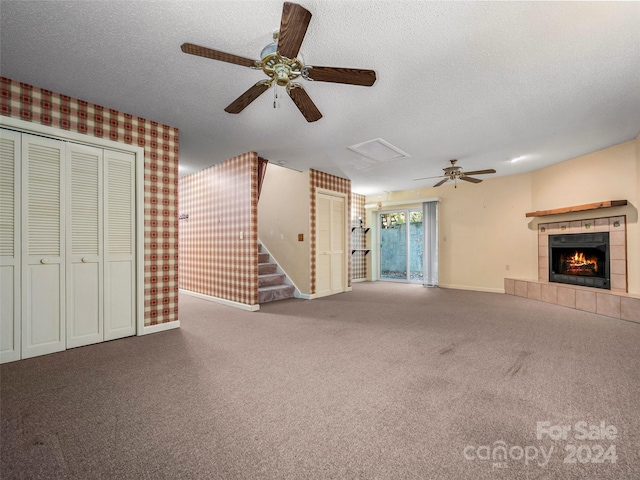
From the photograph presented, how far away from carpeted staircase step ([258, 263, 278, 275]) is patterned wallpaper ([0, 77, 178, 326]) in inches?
92.6

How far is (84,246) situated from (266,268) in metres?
3.34

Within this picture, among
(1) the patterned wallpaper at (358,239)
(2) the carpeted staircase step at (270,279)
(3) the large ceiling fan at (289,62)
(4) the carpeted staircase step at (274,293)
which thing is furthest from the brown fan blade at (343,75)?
(1) the patterned wallpaper at (358,239)

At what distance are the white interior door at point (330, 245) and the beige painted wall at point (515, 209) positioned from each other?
7.68ft

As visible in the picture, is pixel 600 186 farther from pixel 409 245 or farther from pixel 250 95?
pixel 250 95

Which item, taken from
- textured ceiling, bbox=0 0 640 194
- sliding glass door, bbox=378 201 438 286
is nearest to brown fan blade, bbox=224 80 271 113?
textured ceiling, bbox=0 0 640 194

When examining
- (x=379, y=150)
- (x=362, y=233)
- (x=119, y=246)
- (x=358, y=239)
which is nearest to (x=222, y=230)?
(x=119, y=246)

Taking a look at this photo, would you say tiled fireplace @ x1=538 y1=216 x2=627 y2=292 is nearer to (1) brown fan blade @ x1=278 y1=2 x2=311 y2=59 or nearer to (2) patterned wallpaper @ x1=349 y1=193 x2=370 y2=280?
(2) patterned wallpaper @ x1=349 y1=193 x2=370 y2=280

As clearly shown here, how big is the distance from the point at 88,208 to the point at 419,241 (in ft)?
22.6

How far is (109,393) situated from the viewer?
1979 millimetres

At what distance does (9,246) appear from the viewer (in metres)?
2.57

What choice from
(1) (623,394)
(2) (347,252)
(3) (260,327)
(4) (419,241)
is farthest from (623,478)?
(4) (419,241)

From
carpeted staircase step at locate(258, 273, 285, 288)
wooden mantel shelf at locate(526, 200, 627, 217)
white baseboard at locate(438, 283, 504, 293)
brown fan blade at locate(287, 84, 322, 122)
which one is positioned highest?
brown fan blade at locate(287, 84, 322, 122)

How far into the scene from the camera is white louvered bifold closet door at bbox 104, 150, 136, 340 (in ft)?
10.2

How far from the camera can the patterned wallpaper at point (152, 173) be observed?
9.58 feet
